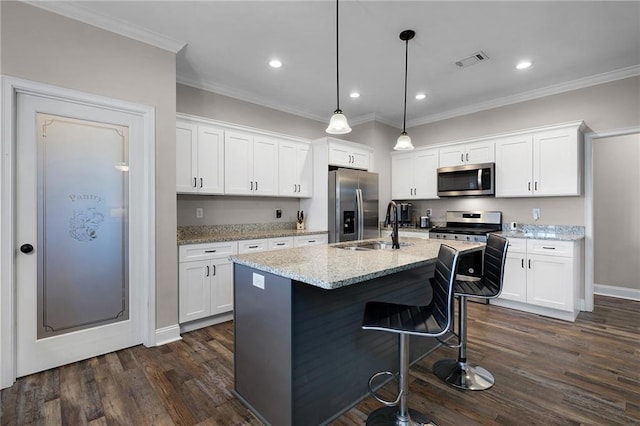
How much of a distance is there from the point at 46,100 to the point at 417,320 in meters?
3.10

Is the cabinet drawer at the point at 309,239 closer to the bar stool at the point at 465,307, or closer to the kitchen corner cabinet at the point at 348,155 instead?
the kitchen corner cabinet at the point at 348,155

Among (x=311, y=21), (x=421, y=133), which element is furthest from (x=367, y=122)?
(x=311, y=21)

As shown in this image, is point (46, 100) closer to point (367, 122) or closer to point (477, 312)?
point (367, 122)

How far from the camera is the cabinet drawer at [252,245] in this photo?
357 cm

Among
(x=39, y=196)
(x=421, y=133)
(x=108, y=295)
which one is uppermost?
(x=421, y=133)

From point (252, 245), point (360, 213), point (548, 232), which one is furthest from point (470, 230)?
point (252, 245)

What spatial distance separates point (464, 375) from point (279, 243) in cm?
245

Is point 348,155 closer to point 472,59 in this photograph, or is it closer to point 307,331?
point 472,59

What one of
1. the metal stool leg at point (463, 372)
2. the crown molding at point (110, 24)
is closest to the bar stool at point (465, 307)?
the metal stool leg at point (463, 372)

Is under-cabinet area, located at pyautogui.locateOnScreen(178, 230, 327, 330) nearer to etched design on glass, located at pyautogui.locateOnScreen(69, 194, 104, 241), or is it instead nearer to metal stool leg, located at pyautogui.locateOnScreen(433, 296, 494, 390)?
etched design on glass, located at pyautogui.locateOnScreen(69, 194, 104, 241)

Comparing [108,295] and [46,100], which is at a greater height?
[46,100]

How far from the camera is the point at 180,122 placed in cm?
338

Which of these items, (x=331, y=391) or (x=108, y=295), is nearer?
(x=331, y=391)

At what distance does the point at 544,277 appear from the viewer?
3586 mm
